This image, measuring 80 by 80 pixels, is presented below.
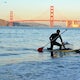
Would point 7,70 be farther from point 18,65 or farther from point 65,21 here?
point 65,21

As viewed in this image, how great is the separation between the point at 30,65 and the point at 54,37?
8272 millimetres

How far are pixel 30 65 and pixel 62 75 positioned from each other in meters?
3.62

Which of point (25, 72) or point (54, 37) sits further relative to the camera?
point (54, 37)

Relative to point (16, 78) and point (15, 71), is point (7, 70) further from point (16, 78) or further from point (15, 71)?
point (16, 78)

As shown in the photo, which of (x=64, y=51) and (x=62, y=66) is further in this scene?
(x=64, y=51)

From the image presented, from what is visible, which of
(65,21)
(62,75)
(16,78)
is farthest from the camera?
(65,21)

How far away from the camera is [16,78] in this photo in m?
14.1

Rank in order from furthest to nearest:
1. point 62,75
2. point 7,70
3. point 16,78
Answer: point 7,70 → point 62,75 → point 16,78

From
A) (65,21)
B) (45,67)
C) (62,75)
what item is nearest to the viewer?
(62,75)

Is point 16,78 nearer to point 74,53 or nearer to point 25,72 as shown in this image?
point 25,72

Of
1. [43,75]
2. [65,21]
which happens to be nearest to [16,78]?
[43,75]

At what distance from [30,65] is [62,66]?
63.4 inches

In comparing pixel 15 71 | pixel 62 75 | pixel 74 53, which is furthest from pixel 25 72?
pixel 74 53

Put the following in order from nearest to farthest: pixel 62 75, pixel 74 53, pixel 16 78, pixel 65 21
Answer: pixel 16 78
pixel 62 75
pixel 74 53
pixel 65 21
